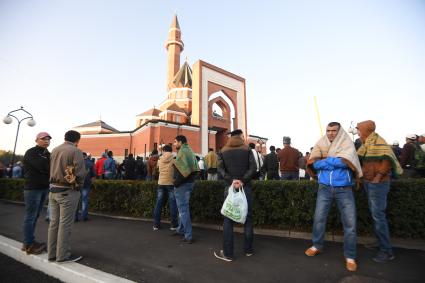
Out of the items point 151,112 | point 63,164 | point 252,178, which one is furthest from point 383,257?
point 151,112

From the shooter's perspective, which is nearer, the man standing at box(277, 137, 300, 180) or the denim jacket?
the denim jacket

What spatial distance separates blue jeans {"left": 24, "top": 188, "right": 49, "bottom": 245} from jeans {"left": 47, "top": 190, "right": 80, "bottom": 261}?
71cm

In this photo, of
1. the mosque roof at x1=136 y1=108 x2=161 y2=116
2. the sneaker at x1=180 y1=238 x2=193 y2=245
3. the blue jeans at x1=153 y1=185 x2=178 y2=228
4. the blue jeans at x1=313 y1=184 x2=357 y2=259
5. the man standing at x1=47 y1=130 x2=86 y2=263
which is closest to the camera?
the blue jeans at x1=313 y1=184 x2=357 y2=259

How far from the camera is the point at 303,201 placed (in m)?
5.25

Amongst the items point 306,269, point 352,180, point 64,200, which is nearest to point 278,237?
point 306,269

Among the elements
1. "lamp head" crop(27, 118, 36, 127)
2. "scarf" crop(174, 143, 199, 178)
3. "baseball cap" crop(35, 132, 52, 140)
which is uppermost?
"lamp head" crop(27, 118, 36, 127)

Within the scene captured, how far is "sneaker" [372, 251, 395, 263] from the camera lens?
144 inches

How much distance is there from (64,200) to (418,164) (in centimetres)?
730

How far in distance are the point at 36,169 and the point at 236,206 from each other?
140 inches

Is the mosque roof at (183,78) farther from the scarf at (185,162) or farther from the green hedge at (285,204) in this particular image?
the scarf at (185,162)

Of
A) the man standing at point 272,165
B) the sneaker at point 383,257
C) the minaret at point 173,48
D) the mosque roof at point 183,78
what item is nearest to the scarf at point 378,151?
the sneaker at point 383,257

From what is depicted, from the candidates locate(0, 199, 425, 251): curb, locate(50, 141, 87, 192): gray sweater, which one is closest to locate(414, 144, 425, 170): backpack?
locate(0, 199, 425, 251): curb

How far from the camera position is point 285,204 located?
544 centimetres

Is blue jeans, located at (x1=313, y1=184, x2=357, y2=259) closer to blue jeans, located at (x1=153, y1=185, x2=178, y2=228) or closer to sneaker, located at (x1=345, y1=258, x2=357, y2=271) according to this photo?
sneaker, located at (x1=345, y1=258, x2=357, y2=271)
